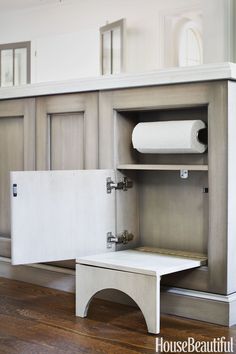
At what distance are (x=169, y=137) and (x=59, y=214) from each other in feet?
2.01

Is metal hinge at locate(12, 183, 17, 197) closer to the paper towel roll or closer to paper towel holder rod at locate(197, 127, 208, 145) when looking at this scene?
the paper towel roll

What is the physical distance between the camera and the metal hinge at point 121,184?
110 inches

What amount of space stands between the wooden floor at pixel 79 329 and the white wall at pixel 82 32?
3482 mm

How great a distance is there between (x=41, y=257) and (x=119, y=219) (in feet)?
1.57

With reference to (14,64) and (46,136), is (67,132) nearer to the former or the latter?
(46,136)

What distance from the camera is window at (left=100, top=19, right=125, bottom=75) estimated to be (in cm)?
583

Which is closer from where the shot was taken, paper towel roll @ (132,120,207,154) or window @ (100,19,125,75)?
paper towel roll @ (132,120,207,154)

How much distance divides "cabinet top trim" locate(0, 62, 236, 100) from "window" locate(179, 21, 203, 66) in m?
2.94

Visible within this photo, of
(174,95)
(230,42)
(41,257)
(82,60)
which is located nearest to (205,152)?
(174,95)

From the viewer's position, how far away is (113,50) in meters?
5.88

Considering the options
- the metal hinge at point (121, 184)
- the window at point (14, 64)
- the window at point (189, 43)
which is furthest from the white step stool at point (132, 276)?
the window at point (14, 64)

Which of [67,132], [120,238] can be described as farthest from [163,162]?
[67,132]

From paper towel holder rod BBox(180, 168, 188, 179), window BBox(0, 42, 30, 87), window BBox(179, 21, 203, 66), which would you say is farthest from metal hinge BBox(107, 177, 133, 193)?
window BBox(0, 42, 30, 87)

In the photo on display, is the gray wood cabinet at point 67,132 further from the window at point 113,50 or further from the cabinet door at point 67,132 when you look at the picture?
the window at point 113,50
